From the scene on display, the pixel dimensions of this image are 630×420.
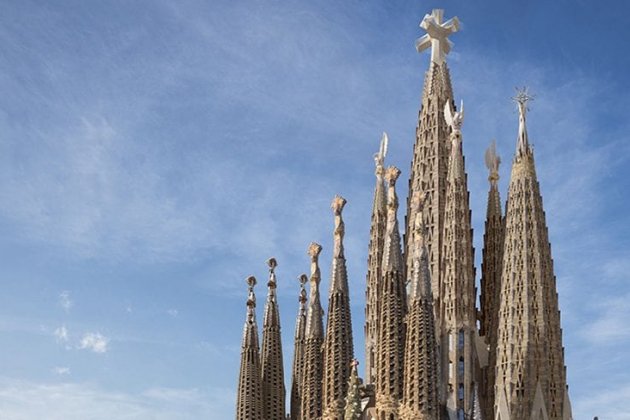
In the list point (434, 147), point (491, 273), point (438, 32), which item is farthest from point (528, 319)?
point (438, 32)

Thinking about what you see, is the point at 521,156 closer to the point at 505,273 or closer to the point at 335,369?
the point at 505,273

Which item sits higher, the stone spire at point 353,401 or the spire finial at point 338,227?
the spire finial at point 338,227

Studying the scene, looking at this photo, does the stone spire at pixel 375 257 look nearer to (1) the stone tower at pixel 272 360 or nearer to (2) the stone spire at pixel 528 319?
(1) the stone tower at pixel 272 360

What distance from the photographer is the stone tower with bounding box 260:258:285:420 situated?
34.7 meters

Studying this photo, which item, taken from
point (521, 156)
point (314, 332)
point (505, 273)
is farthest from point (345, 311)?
point (521, 156)

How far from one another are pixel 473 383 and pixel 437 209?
21.0 ft

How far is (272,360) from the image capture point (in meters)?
35.6

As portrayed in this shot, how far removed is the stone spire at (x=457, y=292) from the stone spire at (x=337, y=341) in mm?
3592

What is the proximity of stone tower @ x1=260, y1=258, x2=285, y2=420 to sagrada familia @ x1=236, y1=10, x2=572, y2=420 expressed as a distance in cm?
4

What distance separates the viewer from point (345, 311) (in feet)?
101

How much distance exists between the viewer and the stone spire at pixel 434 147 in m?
36.0

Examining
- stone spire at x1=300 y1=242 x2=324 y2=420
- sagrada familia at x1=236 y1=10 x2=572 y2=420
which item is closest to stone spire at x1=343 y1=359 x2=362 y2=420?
sagrada familia at x1=236 y1=10 x2=572 y2=420

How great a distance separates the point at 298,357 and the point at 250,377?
285 cm

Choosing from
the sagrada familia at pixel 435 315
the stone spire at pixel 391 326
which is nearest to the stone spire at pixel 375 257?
the sagrada familia at pixel 435 315
